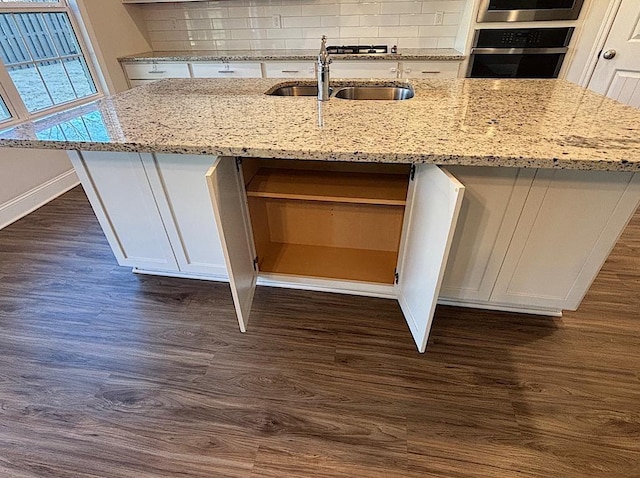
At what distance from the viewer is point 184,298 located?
6.03 feet

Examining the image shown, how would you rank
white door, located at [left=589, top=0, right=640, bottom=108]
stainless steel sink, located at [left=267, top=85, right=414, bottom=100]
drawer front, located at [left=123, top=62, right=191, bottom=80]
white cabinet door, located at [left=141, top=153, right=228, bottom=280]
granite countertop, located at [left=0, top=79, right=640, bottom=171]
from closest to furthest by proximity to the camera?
granite countertop, located at [left=0, top=79, right=640, bottom=171] < white cabinet door, located at [left=141, top=153, right=228, bottom=280] < stainless steel sink, located at [left=267, top=85, right=414, bottom=100] < white door, located at [left=589, top=0, right=640, bottom=108] < drawer front, located at [left=123, top=62, right=191, bottom=80]

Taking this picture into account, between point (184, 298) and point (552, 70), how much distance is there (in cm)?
336

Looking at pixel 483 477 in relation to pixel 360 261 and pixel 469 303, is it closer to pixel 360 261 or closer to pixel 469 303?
pixel 469 303

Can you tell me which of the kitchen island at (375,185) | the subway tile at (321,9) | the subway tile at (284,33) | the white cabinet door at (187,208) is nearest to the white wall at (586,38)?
the kitchen island at (375,185)

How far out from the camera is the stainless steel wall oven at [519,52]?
271cm

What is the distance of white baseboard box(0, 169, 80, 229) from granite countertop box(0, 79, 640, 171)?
1.54 m

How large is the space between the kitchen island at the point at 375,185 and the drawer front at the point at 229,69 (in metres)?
1.34

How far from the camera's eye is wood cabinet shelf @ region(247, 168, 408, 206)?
1550 mm

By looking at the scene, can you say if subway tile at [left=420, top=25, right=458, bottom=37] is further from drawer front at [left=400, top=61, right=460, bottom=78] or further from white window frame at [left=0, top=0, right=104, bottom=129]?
white window frame at [left=0, top=0, right=104, bottom=129]

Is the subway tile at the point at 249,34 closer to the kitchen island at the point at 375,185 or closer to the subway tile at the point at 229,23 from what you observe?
the subway tile at the point at 229,23

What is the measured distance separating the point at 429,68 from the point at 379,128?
82.1 inches

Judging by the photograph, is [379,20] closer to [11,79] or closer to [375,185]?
[375,185]

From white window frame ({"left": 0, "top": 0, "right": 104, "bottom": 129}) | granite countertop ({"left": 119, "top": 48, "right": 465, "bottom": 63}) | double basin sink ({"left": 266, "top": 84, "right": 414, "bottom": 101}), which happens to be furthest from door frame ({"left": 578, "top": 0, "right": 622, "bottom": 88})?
white window frame ({"left": 0, "top": 0, "right": 104, "bottom": 129})

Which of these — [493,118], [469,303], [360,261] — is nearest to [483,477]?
[469,303]
